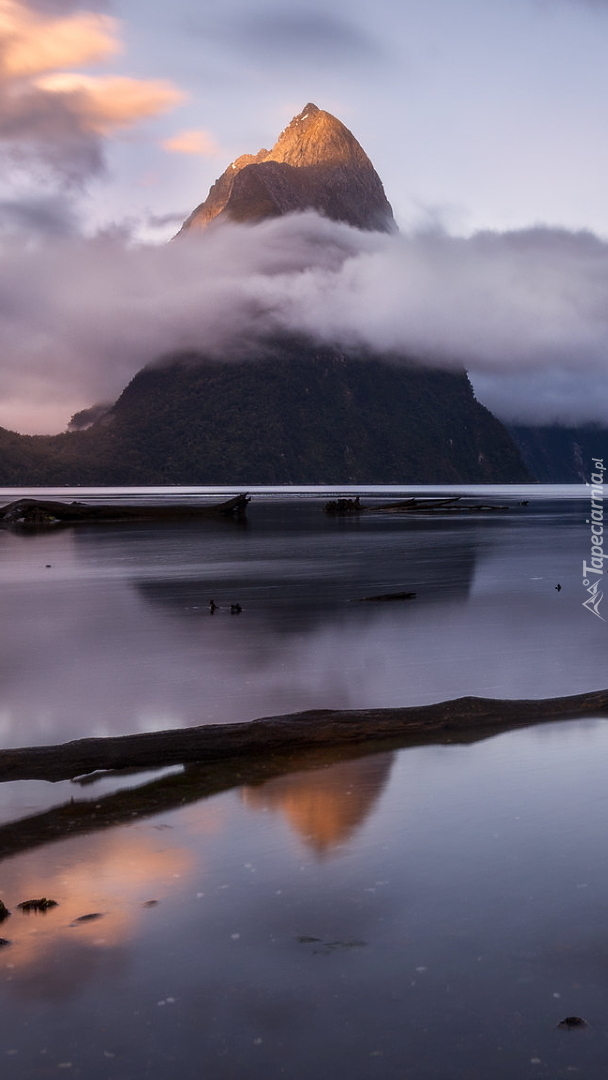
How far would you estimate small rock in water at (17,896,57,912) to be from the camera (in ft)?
21.9

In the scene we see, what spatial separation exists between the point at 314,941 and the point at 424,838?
1970 millimetres

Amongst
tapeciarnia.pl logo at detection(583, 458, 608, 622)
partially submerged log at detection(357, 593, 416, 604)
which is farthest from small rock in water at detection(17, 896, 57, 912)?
partially submerged log at detection(357, 593, 416, 604)

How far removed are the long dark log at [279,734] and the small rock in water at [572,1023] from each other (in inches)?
222

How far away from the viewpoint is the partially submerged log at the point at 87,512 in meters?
62.4

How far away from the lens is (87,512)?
63688 millimetres

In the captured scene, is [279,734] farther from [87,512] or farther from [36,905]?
[87,512]

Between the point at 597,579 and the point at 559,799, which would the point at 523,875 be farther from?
the point at 597,579

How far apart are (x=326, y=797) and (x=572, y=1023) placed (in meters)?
4.08

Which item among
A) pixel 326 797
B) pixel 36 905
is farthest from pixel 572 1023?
pixel 326 797

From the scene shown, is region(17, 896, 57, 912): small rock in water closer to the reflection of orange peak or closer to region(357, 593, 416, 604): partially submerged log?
the reflection of orange peak

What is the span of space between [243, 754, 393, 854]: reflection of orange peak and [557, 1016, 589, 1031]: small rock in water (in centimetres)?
269

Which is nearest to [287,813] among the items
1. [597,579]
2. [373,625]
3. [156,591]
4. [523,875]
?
[523,875]

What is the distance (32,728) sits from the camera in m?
Answer: 12.2

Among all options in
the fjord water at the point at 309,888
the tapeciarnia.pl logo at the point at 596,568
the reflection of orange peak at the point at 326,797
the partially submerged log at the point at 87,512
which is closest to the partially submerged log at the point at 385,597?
the tapeciarnia.pl logo at the point at 596,568
